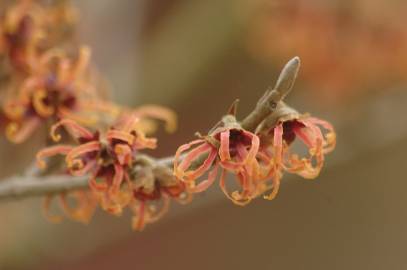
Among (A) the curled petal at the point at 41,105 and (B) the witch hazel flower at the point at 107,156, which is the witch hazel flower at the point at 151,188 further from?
(A) the curled petal at the point at 41,105

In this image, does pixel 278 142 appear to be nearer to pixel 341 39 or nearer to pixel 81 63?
pixel 81 63

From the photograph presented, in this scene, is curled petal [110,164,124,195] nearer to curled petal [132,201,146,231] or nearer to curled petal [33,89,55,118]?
curled petal [132,201,146,231]

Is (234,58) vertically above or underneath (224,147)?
above

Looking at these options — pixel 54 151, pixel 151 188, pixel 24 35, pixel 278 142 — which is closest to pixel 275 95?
pixel 278 142

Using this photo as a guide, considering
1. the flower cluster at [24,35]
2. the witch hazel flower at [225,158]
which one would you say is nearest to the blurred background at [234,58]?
the flower cluster at [24,35]

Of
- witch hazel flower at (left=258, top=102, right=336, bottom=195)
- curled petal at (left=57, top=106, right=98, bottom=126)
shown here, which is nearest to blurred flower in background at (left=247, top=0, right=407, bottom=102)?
curled petal at (left=57, top=106, right=98, bottom=126)

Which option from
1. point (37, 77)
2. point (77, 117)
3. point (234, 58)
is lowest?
point (77, 117)

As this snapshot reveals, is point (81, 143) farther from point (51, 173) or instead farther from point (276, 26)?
point (276, 26)
